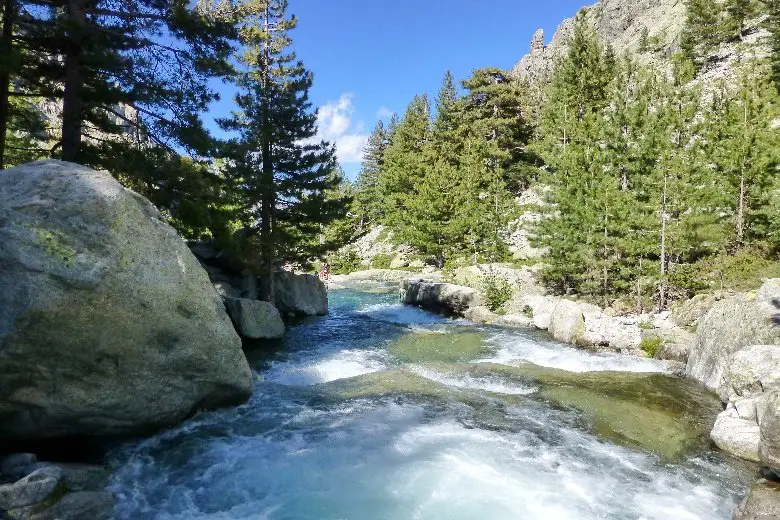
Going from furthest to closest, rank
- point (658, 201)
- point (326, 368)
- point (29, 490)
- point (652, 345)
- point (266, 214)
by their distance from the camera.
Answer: point (266, 214) < point (658, 201) < point (652, 345) < point (326, 368) < point (29, 490)

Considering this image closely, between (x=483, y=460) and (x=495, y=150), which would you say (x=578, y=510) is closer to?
(x=483, y=460)

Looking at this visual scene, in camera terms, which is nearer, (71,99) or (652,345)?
(71,99)

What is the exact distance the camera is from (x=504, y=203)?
40.6 meters

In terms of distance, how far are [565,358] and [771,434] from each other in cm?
836

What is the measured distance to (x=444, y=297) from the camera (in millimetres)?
27000

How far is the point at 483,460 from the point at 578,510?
171 cm

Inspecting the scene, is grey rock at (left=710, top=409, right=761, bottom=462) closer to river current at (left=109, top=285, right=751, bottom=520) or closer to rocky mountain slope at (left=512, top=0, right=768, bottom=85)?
river current at (left=109, top=285, right=751, bottom=520)

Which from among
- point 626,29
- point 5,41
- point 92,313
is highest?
point 626,29

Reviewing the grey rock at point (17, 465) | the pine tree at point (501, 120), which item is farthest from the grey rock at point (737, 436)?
the pine tree at point (501, 120)

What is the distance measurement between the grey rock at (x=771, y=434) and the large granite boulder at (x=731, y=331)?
14.4 ft

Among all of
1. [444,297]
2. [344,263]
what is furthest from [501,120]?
[444,297]

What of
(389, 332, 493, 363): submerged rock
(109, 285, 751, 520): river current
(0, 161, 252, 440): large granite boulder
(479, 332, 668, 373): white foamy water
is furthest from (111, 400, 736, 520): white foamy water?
(389, 332, 493, 363): submerged rock

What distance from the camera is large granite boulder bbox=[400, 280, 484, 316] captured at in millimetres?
26016

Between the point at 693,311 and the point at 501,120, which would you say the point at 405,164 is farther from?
the point at 693,311
